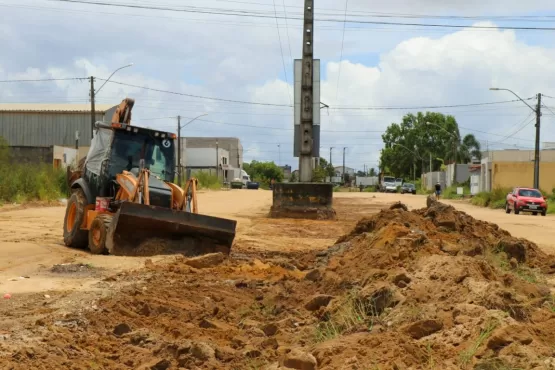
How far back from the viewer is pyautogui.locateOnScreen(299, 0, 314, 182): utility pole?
30000mm

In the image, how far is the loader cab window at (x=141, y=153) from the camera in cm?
1599

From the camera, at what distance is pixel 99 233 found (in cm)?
1523

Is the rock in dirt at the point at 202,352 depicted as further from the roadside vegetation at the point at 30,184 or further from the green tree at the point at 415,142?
the green tree at the point at 415,142

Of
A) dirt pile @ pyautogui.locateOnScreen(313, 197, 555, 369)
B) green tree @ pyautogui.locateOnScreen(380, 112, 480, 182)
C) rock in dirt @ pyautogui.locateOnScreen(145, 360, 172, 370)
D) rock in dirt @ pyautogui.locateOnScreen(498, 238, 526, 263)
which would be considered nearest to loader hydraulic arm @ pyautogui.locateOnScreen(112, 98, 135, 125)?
dirt pile @ pyautogui.locateOnScreen(313, 197, 555, 369)


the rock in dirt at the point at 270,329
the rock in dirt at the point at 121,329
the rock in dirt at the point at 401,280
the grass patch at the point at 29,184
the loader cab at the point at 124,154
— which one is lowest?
the rock in dirt at the point at 270,329

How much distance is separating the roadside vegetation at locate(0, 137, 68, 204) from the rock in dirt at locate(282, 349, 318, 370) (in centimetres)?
3032

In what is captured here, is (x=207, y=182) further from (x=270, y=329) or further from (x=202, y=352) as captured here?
(x=202, y=352)

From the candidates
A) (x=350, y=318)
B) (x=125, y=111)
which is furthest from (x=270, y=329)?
(x=125, y=111)

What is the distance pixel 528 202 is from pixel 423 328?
36.5 metres

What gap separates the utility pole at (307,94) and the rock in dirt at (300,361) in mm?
24064

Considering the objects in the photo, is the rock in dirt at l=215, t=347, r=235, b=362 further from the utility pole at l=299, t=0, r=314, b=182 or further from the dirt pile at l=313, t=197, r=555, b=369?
the utility pole at l=299, t=0, r=314, b=182

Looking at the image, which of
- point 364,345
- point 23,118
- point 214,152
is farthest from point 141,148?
point 214,152

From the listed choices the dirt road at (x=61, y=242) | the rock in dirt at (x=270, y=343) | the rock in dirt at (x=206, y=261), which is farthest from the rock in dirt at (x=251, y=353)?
the rock in dirt at (x=206, y=261)

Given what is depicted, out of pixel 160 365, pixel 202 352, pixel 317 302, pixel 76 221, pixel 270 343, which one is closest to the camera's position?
pixel 160 365
